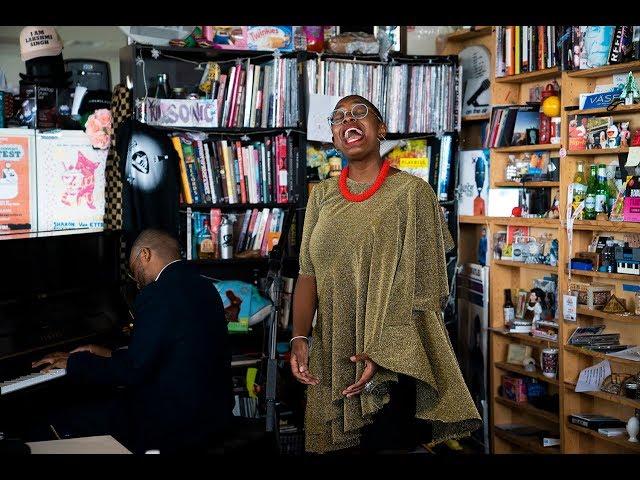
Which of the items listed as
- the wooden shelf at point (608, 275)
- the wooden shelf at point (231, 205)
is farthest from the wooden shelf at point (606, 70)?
the wooden shelf at point (231, 205)

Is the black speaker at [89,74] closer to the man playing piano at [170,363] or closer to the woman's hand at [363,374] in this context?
the man playing piano at [170,363]

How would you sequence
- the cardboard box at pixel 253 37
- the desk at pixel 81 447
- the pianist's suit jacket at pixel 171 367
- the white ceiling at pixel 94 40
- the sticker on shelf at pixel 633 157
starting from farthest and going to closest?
1. the white ceiling at pixel 94 40
2. the cardboard box at pixel 253 37
3. the sticker on shelf at pixel 633 157
4. the pianist's suit jacket at pixel 171 367
5. the desk at pixel 81 447

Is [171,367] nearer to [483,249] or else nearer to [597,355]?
[597,355]

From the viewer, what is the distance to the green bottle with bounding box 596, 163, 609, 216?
438 centimetres

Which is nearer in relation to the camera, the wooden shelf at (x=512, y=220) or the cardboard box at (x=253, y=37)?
the wooden shelf at (x=512, y=220)

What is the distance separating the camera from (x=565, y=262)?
15.1ft

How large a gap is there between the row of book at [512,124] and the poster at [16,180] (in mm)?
2592

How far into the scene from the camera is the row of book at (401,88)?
508 cm

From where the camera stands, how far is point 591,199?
441cm

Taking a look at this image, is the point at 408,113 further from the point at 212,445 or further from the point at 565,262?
the point at 212,445

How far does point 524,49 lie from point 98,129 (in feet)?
7.87

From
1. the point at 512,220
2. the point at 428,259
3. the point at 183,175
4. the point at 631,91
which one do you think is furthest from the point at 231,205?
the point at 428,259

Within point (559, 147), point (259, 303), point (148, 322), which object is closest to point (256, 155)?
point (259, 303)

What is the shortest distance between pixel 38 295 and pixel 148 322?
782mm
